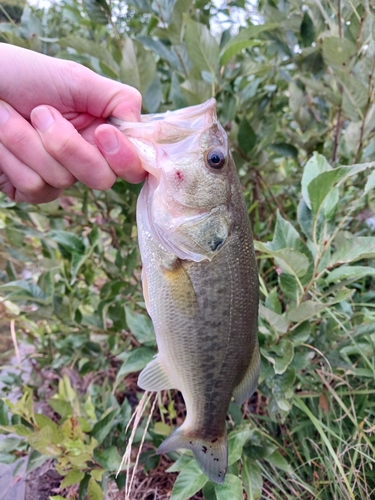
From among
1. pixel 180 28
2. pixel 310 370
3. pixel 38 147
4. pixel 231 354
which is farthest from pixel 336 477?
pixel 180 28

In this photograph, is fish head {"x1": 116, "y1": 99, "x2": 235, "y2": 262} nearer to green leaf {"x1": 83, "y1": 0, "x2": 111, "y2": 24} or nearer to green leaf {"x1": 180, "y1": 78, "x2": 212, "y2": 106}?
green leaf {"x1": 180, "y1": 78, "x2": 212, "y2": 106}

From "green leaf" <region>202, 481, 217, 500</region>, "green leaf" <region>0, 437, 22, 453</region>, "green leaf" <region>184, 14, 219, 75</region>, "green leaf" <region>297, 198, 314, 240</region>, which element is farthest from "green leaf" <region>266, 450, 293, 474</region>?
"green leaf" <region>184, 14, 219, 75</region>

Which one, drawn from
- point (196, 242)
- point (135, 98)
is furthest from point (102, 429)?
point (135, 98)

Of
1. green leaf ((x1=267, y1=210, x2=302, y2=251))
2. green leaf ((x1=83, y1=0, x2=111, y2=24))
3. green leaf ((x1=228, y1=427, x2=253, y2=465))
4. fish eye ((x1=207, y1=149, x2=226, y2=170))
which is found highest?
green leaf ((x1=83, y1=0, x2=111, y2=24))

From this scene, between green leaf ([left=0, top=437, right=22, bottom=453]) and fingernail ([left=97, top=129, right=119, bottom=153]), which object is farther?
green leaf ([left=0, top=437, right=22, bottom=453])

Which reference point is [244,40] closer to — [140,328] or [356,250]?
Answer: [356,250]

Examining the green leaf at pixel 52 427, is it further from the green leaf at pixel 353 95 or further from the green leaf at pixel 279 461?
the green leaf at pixel 353 95

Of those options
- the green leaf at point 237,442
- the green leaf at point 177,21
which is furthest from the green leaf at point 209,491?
the green leaf at point 177,21
